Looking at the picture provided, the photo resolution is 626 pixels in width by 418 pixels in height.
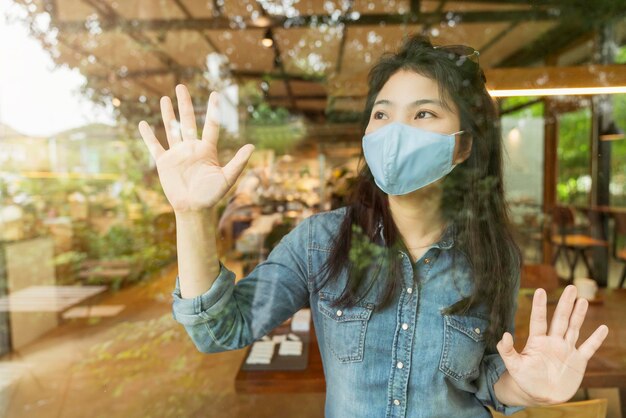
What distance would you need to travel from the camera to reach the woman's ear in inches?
27.2

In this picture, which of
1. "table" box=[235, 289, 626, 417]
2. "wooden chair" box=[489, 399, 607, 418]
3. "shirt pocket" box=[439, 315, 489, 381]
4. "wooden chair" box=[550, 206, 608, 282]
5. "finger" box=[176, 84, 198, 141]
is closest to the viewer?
"finger" box=[176, 84, 198, 141]

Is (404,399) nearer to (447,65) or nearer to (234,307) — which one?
(234,307)

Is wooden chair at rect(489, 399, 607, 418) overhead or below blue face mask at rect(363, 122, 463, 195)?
below

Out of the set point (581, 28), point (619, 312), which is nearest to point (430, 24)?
point (581, 28)

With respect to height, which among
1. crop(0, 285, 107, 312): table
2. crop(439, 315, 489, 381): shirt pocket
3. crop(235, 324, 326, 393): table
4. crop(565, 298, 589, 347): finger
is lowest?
crop(0, 285, 107, 312): table

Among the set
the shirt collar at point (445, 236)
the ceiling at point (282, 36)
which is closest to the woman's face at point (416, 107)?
the shirt collar at point (445, 236)

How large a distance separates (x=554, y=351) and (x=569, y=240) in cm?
308

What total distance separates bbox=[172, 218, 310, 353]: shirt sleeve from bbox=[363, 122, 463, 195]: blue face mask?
20 cm

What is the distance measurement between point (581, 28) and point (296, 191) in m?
2.08

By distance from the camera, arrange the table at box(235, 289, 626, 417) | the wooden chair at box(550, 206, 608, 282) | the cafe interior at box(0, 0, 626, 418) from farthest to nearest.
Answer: the wooden chair at box(550, 206, 608, 282) < the cafe interior at box(0, 0, 626, 418) < the table at box(235, 289, 626, 417)

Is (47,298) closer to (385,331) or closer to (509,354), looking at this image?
(385,331)

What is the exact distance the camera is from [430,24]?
9.47 feet

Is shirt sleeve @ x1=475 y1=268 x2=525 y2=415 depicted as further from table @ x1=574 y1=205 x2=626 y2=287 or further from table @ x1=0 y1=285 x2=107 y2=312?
table @ x1=0 y1=285 x2=107 y2=312

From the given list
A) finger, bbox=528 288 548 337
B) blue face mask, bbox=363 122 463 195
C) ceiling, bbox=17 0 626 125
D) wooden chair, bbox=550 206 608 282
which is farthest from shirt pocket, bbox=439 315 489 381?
wooden chair, bbox=550 206 608 282
